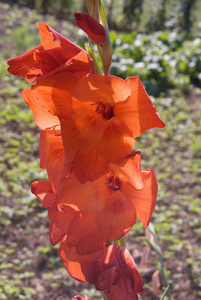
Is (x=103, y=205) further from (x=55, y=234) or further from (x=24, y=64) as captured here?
(x=24, y=64)

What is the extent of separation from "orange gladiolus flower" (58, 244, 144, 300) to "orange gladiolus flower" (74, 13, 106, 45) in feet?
1.65

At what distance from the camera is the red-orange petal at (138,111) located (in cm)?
84

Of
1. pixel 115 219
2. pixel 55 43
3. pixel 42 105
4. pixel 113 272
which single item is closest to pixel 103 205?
pixel 115 219

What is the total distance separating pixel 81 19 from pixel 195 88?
17.9 feet

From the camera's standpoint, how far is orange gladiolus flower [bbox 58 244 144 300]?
0.98 meters

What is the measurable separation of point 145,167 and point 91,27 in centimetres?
326

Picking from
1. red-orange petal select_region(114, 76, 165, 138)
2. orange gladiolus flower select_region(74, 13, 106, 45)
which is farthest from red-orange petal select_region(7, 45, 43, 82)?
red-orange petal select_region(114, 76, 165, 138)

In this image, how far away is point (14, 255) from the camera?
9.37 feet

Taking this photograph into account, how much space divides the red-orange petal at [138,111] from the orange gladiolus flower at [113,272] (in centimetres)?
32

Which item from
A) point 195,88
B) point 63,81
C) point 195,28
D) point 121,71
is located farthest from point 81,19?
point 195,28

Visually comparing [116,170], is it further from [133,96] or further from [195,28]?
[195,28]

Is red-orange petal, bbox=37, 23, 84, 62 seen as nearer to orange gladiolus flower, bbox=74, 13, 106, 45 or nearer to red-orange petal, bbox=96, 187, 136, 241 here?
orange gladiolus flower, bbox=74, 13, 106, 45

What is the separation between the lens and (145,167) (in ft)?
13.4

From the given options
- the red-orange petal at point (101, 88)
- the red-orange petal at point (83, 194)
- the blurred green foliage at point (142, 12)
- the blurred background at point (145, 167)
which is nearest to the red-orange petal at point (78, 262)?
the red-orange petal at point (83, 194)
